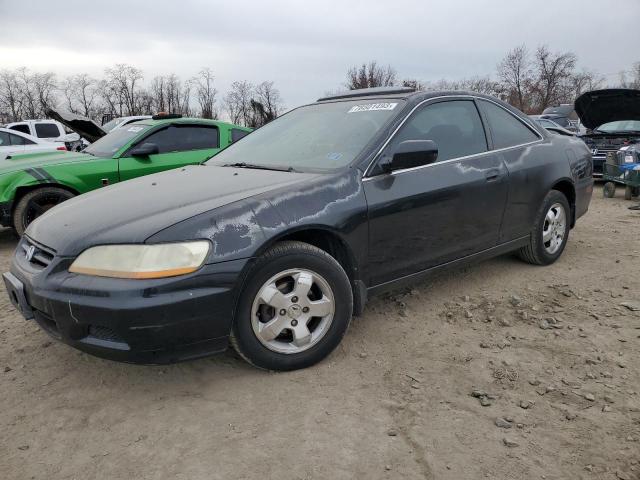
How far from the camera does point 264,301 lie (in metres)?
2.50

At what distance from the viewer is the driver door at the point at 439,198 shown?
2961 millimetres

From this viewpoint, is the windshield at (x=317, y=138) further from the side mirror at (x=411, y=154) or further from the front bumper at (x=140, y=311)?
the front bumper at (x=140, y=311)

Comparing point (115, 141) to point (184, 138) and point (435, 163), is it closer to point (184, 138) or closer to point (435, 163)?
point (184, 138)

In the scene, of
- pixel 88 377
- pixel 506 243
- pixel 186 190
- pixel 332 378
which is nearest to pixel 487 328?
pixel 506 243

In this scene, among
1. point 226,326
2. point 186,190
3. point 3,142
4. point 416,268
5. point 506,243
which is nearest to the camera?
point 226,326

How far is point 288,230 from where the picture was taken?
8.39 ft

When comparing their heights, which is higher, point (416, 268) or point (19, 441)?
point (416, 268)

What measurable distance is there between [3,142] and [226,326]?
11460mm

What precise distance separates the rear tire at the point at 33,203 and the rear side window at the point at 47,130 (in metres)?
12.3

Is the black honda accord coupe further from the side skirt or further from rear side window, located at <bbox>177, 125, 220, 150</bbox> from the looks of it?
rear side window, located at <bbox>177, 125, 220, 150</bbox>

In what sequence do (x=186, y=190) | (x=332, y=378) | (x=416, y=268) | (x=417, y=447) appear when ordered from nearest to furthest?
(x=417, y=447)
(x=332, y=378)
(x=186, y=190)
(x=416, y=268)

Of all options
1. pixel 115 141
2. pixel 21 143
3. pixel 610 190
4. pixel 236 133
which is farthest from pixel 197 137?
pixel 21 143

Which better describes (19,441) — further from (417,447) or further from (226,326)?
(417,447)

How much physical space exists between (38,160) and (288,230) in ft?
15.7
